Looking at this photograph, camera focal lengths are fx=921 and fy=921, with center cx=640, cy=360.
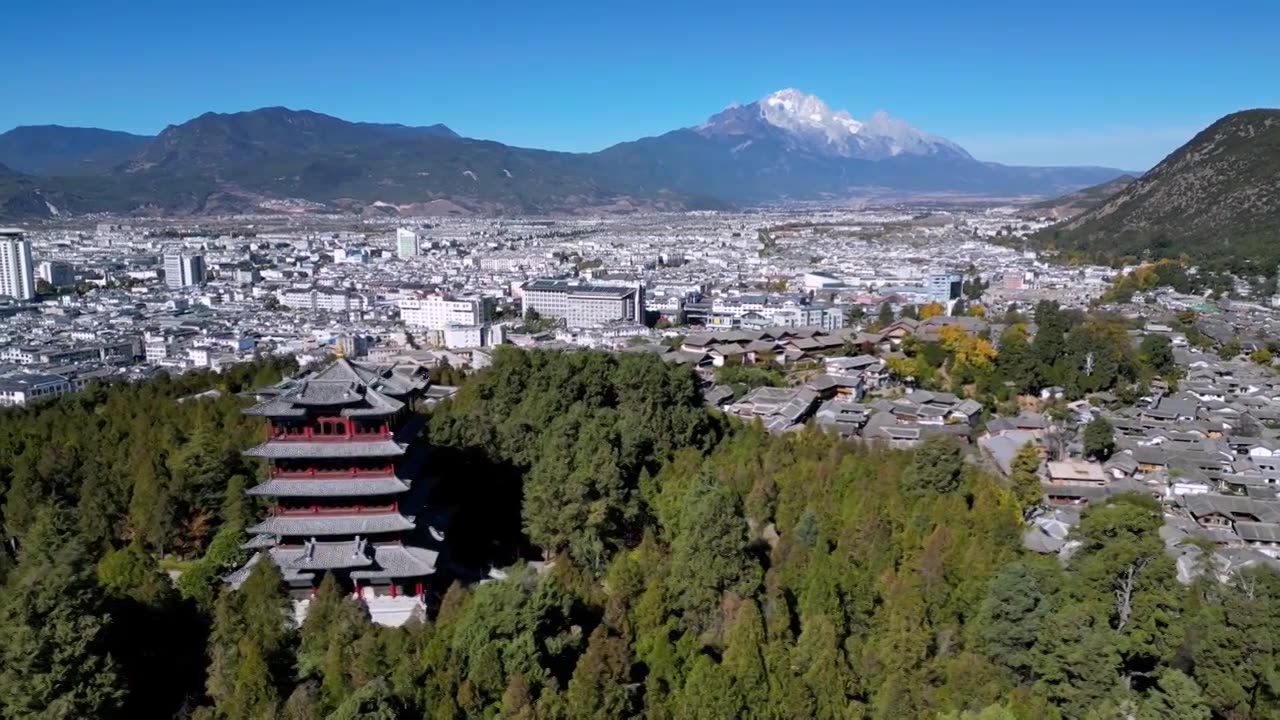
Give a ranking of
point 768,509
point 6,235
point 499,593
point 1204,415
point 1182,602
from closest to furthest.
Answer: point 499,593, point 1182,602, point 768,509, point 1204,415, point 6,235

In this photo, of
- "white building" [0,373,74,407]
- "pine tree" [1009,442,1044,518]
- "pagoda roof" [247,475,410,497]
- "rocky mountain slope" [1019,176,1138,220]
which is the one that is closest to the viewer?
"pagoda roof" [247,475,410,497]

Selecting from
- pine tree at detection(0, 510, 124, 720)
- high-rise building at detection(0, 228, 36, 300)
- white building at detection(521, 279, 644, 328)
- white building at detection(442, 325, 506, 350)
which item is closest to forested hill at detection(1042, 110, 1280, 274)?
white building at detection(521, 279, 644, 328)

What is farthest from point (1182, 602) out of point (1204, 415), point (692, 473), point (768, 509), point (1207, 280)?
point (1207, 280)

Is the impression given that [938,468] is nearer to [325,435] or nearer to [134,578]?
[325,435]

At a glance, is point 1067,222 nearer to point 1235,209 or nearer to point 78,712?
point 1235,209

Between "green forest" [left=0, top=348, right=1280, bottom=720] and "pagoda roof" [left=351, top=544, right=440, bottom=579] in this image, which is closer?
"green forest" [left=0, top=348, right=1280, bottom=720]

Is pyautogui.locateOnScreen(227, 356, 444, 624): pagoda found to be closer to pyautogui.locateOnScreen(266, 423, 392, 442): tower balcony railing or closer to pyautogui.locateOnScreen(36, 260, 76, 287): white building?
pyautogui.locateOnScreen(266, 423, 392, 442): tower balcony railing
